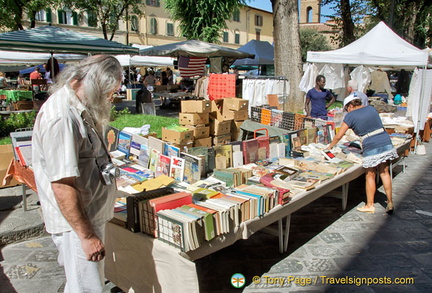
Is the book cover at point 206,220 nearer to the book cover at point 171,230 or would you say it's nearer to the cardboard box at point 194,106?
the book cover at point 171,230

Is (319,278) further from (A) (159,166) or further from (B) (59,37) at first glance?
(B) (59,37)

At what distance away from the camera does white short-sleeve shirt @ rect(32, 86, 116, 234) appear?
1639 mm

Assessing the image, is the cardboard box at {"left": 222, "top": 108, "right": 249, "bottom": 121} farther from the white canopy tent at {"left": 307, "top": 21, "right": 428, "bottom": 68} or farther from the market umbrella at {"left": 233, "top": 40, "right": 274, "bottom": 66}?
the market umbrella at {"left": 233, "top": 40, "right": 274, "bottom": 66}

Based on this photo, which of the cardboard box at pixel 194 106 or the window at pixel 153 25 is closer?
the cardboard box at pixel 194 106

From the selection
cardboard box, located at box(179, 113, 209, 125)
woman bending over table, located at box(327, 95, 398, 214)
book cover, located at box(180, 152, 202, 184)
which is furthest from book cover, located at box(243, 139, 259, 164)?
cardboard box, located at box(179, 113, 209, 125)

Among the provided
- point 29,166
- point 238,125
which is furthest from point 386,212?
point 29,166

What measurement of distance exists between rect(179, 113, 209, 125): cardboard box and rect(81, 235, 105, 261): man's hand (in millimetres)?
4052

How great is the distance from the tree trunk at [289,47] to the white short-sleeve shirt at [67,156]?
334 inches

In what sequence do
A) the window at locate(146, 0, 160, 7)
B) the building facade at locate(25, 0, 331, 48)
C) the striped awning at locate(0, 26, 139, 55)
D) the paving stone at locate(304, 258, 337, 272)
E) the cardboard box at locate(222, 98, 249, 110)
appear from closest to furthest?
the paving stone at locate(304, 258, 337, 272) < the cardboard box at locate(222, 98, 249, 110) < the striped awning at locate(0, 26, 139, 55) < the building facade at locate(25, 0, 331, 48) < the window at locate(146, 0, 160, 7)

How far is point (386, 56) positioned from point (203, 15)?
14.8m

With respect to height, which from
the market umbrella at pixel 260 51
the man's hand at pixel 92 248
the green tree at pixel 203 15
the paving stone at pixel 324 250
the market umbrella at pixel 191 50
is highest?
the green tree at pixel 203 15

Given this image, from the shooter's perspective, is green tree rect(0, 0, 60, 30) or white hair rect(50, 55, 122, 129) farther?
green tree rect(0, 0, 60, 30)

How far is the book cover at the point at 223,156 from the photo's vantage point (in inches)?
155

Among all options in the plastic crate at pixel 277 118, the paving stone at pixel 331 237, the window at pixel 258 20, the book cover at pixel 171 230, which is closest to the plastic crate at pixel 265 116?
the plastic crate at pixel 277 118
